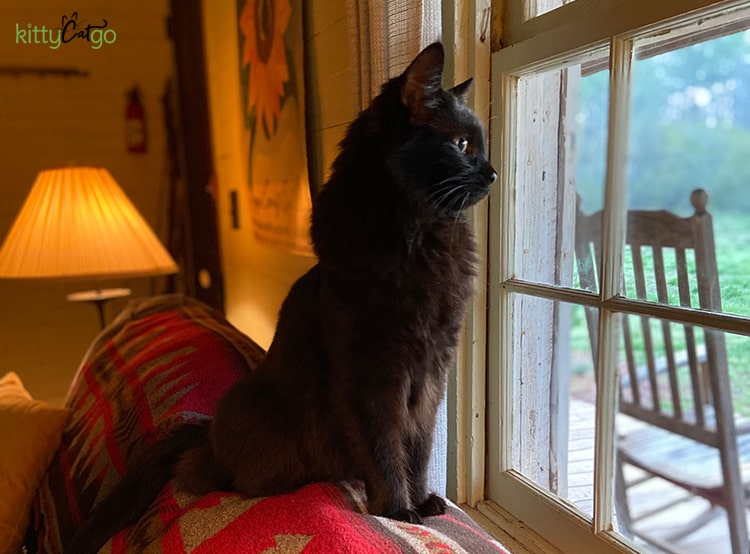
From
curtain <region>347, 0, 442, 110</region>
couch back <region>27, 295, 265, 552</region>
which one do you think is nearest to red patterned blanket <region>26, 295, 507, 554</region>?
couch back <region>27, 295, 265, 552</region>

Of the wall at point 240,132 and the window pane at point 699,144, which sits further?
the window pane at point 699,144

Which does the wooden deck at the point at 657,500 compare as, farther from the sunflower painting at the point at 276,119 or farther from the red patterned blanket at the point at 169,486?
the sunflower painting at the point at 276,119

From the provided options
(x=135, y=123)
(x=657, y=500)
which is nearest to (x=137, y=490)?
(x=135, y=123)

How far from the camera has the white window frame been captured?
0.70 m

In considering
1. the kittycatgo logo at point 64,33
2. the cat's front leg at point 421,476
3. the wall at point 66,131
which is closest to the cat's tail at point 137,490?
the cat's front leg at point 421,476

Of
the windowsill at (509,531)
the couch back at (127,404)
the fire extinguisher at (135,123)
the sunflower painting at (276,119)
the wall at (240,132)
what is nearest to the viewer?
the windowsill at (509,531)

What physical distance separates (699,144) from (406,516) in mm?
2000

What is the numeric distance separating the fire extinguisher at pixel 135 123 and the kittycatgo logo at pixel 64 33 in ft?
0.76

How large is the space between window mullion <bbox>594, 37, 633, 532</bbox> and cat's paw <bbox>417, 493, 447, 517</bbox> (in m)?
0.24

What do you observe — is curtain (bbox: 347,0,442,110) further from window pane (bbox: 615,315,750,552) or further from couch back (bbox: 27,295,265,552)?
window pane (bbox: 615,315,750,552)

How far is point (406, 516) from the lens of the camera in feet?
2.37

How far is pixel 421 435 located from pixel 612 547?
32 centimetres

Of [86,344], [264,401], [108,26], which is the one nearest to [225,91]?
[108,26]

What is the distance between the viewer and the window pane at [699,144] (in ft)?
5.70
